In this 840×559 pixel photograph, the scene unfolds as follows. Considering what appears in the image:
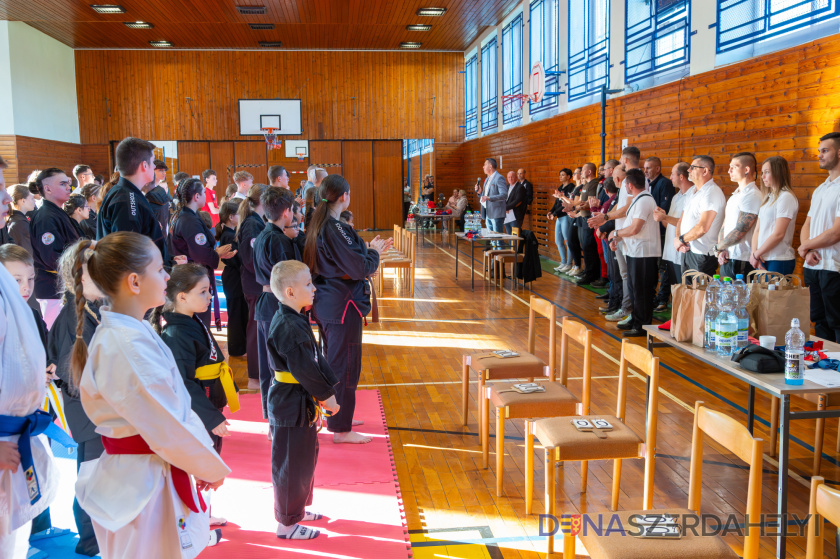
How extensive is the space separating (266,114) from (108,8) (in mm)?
5898

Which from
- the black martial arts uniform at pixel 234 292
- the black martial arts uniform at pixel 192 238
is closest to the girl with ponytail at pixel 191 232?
the black martial arts uniform at pixel 192 238

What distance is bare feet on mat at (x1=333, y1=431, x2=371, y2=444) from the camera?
422 cm

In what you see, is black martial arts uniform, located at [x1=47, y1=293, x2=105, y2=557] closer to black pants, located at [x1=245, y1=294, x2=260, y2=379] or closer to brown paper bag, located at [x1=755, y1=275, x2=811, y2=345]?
black pants, located at [x1=245, y1=294, x2=260, y2=379]

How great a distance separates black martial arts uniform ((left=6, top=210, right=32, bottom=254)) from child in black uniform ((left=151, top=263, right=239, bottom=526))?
3.29 metres

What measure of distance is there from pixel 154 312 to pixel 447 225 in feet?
59.0

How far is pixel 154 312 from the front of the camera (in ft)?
9.69

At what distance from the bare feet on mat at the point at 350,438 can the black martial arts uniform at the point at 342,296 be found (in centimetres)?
14

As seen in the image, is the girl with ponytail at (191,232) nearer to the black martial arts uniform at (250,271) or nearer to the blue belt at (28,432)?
the black martial arts uniform at (250,271)

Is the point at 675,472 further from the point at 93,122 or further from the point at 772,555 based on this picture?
the point at 93,122

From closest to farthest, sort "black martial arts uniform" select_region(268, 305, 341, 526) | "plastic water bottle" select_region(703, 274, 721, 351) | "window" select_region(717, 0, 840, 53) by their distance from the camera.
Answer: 1. "black martial arts uniform" select_region(268, 305, 341, 526)
2. "plastic water bottle" select_region(703, 274, 721, 351)
3. "window" select_region(717, 0, 840, 53)

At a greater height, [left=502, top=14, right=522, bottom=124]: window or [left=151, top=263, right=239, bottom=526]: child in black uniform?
[left=502, top=14, right=522, bottom=124]: window

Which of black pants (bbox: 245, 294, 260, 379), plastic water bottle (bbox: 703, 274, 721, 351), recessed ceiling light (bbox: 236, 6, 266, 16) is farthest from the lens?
recessed ceiling light (bbox: 236, 6, 266, 16)

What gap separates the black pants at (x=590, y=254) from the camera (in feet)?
32.3

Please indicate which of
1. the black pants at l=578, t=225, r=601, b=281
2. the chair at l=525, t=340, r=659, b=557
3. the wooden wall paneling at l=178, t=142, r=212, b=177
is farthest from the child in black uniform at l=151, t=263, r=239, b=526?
the wooden wall paneling at l=178, t=142, r=212, b=177
